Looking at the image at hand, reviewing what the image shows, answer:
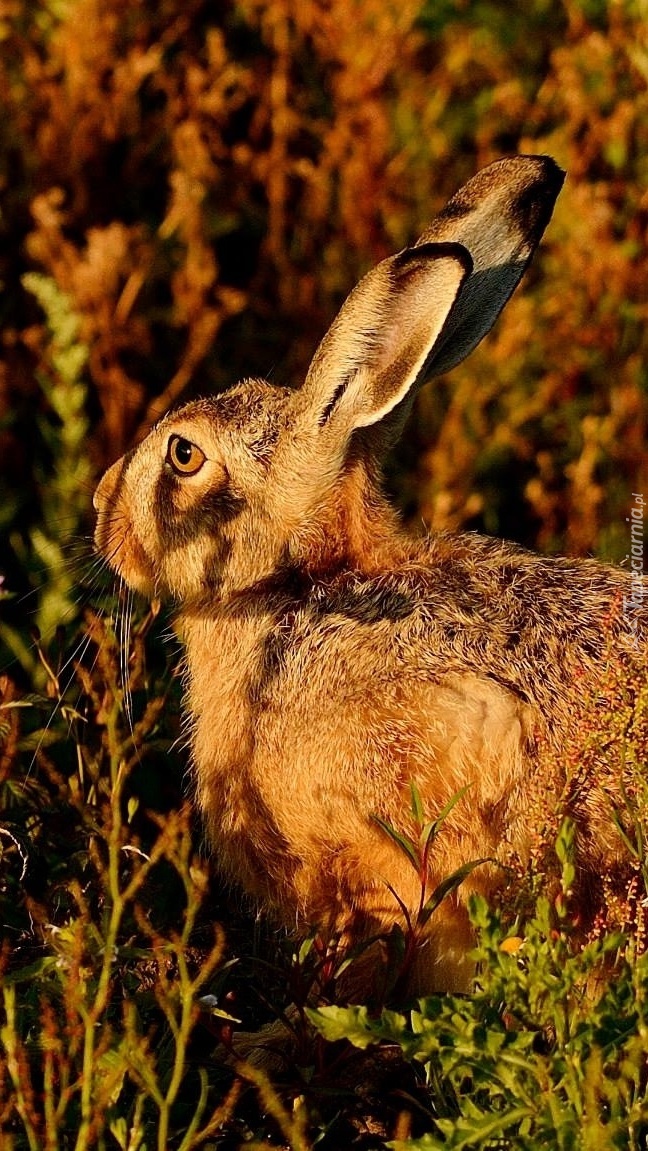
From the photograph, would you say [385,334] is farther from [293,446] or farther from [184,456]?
[184,456]

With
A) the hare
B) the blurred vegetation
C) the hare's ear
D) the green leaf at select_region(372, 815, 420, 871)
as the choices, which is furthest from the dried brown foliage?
the green leaf at select_region(372, 815, 420, 871)

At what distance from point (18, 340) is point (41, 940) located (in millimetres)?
3040

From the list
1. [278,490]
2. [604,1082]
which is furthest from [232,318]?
[604,1082]

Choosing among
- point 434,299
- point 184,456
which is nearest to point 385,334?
point 434,299

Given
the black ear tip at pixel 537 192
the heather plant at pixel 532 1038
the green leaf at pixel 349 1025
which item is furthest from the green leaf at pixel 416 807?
the black ear tip at pixel 537 192

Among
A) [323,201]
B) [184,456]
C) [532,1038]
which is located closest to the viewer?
[532,1038]

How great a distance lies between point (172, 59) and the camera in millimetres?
6973

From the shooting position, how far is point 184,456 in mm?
4336

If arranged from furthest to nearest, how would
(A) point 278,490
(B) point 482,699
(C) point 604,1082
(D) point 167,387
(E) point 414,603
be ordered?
(D) point 167,387
(A) point 278,490
(E) point 414,603
(B) point 482,699
(C) point 604,1082

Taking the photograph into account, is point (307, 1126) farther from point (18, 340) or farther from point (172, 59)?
point (172, 59)

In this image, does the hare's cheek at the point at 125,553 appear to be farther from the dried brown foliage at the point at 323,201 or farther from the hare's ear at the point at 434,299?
the dried brown foliage at the point at 323,201

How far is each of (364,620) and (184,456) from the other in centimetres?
79

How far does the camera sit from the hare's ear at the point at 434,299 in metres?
3.83

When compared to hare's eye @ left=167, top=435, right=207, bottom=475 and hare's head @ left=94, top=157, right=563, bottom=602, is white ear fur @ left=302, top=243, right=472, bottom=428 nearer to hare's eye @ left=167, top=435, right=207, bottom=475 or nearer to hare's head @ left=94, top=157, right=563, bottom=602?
hare's head @ left=94, top=157, right=563, bottom=602
